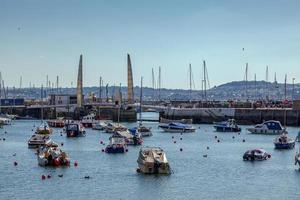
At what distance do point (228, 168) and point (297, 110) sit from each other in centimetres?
7261

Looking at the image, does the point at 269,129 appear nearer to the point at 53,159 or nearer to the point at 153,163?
the point at 53,159

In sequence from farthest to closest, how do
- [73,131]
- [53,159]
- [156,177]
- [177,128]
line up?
[177,128]
[73,131]
[53,159]
[156,177]

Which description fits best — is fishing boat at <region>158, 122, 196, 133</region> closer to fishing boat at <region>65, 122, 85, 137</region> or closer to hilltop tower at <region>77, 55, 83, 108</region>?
fishing boat at <region>65, 122, 85, 137</region>

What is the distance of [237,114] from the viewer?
144m

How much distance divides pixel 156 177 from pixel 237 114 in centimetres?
8727

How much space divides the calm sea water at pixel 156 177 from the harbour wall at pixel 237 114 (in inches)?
1954

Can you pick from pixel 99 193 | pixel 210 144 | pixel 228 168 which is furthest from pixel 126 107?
pixel 99 193

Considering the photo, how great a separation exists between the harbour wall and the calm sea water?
163 feet

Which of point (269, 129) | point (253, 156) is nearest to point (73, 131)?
point (269, 129)

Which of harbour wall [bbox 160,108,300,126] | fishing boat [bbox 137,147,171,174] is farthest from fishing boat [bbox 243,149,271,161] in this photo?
harbour wall [bbox 160,108,300,126]

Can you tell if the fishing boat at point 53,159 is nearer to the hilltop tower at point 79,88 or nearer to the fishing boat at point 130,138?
the fishing boat at point 130,138

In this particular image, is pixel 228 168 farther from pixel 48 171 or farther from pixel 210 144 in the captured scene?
pixel 210 144

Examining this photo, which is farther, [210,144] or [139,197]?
[210,144]

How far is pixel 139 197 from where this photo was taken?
50.2 m
